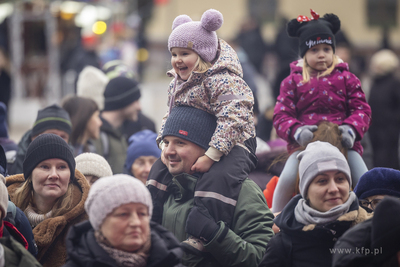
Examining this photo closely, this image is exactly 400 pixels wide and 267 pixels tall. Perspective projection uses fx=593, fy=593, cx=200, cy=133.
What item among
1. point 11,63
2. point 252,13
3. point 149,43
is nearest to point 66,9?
point 11,63

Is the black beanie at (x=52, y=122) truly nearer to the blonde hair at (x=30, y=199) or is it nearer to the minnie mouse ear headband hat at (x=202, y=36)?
the blonde hair at (x=30, y=199)

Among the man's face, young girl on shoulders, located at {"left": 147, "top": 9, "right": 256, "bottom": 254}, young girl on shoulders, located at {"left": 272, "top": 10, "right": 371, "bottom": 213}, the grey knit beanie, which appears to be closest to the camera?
the grey knit beanie

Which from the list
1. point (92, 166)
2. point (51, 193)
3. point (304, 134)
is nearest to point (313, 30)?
point (304, 134)

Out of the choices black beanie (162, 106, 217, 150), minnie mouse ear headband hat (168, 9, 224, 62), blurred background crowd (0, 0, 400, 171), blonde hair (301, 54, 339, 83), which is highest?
minnie mouse ear headband hat (168, 9, 224, 62)

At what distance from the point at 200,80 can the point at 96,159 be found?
1387mm

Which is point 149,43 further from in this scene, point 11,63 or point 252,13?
point 11,63

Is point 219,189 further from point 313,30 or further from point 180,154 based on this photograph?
point 313,30

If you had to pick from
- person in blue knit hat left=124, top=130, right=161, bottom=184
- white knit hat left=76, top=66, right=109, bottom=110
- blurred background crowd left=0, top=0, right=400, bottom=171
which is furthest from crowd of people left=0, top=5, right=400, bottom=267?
blurred background crowd left=0, top=0, right=400, bottom=171

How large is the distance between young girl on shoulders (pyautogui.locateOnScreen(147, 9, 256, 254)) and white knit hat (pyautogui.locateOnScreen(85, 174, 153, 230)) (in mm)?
688

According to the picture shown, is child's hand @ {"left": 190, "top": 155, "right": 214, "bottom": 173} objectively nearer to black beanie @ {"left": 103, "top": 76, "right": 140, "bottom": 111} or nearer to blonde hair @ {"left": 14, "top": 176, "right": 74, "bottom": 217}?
blonde hair @ {"left": 14, "top": 176, "right": 74, "bottom": 217}

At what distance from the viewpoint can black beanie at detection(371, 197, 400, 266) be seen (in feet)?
10.2

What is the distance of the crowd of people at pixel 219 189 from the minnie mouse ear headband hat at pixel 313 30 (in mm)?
11

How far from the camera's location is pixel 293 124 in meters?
4.65

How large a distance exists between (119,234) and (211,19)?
1.72 metres
